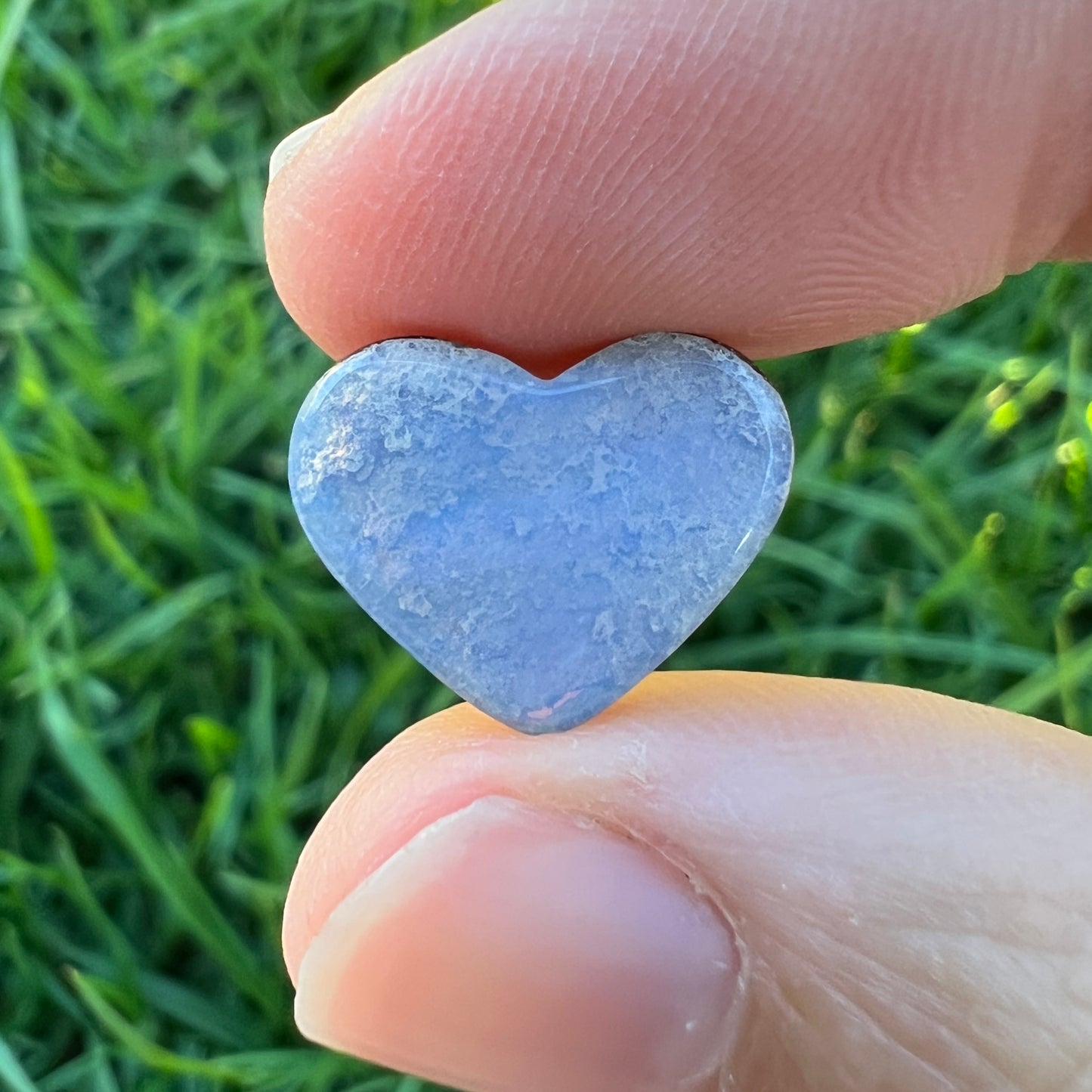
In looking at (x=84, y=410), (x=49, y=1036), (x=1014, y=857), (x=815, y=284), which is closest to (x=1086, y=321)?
(x=815, y=284)

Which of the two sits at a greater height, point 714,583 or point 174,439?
A: point 714,583

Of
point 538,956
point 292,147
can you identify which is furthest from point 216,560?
point 538,956

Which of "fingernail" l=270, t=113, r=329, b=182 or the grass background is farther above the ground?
"fingernail" l=270, t=113, r=329, b=182

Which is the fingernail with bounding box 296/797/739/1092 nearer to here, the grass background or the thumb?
the thumb

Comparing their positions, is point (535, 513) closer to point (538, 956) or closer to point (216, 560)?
point (538, 956)

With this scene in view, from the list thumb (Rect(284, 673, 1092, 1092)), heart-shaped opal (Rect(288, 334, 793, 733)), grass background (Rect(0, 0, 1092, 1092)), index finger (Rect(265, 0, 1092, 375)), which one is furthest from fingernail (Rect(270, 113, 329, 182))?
thumb (Rect(284, 673, 1092, 1092))

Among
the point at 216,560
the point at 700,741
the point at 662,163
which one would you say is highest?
the point at 662,163

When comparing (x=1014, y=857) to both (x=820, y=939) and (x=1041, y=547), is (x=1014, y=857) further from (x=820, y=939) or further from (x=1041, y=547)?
(x=1041, y=547)
